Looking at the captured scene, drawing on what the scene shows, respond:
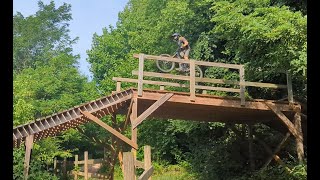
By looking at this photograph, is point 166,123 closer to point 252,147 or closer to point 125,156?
point 252,147

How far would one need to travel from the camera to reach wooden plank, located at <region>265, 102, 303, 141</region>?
1110cm

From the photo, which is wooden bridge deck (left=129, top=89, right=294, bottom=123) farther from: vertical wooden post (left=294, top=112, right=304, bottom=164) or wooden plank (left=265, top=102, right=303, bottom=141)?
vertical wooden post (left=294, top=112, right=304, bottom=164)

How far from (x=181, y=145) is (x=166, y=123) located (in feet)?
4.70

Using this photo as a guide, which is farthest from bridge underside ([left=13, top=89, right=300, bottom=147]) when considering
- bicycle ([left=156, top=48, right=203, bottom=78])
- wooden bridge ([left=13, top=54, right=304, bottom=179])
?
bicycle ([left=156, top=48, right=203, bottom=78])

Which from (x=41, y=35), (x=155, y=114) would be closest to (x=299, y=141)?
(x=155, y=114)

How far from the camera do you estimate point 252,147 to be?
14141 millimetres

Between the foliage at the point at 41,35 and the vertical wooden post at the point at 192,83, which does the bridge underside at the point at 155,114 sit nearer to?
the vertical wooden post at the point at 192,83

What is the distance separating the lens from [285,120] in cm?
1120

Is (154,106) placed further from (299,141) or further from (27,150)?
(299,141)

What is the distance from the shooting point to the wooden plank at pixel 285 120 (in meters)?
11.1

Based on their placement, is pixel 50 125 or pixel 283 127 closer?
pixel 50 125

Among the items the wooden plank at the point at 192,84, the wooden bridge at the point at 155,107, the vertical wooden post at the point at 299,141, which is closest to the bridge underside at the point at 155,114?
the wooden bridge at the point at 155,107
